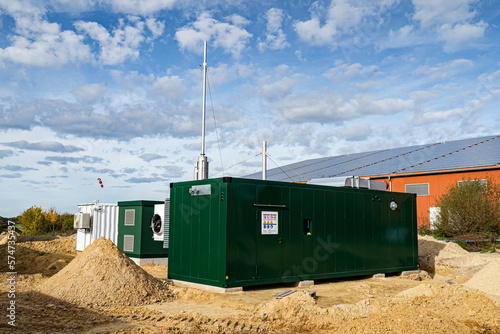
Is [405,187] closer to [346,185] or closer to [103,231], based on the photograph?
[346,185]

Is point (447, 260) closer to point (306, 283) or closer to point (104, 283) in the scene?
point (306, 283)

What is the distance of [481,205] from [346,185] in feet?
41.4

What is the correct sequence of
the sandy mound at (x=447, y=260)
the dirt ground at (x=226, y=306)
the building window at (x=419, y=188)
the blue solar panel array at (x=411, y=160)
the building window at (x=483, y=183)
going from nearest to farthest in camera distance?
the dirt ground at (x=226, y=306) → the sandy mound at (x=447, y=260) → the building window at (x=483, y=183) → the blue solar panel array at (x=411, y=160) → the building window at (x=419, y=188)

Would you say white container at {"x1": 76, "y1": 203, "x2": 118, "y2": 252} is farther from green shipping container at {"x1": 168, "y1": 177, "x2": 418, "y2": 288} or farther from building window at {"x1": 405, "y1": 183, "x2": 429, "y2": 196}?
building window at {"x1": 405, "y1": 183, "x2": 429, "y2": 196}

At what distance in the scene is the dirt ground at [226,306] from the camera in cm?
852

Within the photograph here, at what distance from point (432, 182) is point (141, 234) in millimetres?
17899

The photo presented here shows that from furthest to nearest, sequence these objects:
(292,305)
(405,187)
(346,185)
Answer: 1. (405,187)
2. (346,185)
3. (292,305)

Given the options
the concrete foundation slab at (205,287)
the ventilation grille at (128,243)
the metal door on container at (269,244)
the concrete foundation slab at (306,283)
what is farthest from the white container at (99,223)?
the concrete foundation slab at (306,283)

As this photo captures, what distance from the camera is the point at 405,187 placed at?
28.0 metres

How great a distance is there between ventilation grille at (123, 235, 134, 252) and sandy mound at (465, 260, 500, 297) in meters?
12.4

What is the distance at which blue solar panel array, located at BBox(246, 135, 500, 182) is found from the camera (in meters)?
26.8

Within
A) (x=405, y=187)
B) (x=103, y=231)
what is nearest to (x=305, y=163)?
(x=405, y=187)

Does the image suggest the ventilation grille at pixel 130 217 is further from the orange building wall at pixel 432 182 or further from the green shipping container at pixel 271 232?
the orange building wall at pixel 432 182

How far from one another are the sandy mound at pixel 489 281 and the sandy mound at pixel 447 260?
468 cm
